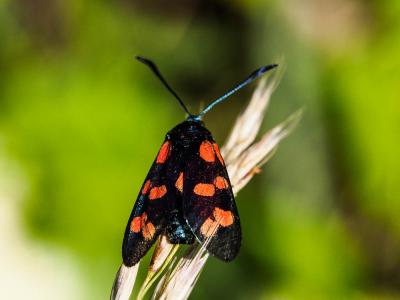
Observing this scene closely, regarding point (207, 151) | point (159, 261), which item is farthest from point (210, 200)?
point (159, 261)

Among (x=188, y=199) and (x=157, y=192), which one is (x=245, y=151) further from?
(x=157, y=192)

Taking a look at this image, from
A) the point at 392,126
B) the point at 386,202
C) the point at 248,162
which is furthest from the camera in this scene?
the point at 392,126

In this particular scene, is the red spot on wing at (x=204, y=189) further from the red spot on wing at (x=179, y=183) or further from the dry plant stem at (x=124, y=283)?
the dry plant stem at (x=124, y=283)

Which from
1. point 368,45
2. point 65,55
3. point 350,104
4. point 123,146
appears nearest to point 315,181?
point 350,104

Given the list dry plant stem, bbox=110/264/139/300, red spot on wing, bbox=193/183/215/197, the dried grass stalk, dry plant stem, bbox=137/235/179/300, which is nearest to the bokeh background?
red spot on wing, bbox=193/183/215/197

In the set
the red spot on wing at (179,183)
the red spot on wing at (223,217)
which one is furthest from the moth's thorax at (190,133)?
the red spot on wing at (223,217)

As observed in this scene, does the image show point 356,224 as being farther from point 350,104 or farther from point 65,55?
point 65,55
